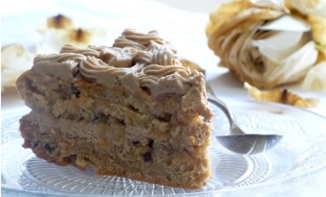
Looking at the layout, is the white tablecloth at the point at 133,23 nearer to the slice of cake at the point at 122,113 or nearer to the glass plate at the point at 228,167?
the glass plate at the point at 228,167

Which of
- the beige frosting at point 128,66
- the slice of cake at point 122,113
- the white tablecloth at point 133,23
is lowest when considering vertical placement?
the white tablecloth at point 133,23

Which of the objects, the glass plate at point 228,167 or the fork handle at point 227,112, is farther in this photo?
the fork handle at point 227,112

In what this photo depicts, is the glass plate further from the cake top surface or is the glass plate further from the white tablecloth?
the white tablecloth

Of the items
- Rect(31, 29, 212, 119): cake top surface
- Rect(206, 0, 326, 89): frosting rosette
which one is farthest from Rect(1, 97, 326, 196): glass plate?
Rect(206, 0, 326, 89): frosting rosette

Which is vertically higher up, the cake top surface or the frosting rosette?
the cake top surface

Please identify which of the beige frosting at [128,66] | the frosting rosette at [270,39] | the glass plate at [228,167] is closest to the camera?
the glass plate at [228,167]

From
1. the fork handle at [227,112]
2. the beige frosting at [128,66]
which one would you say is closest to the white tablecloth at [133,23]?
the fork handle at [227,112]
